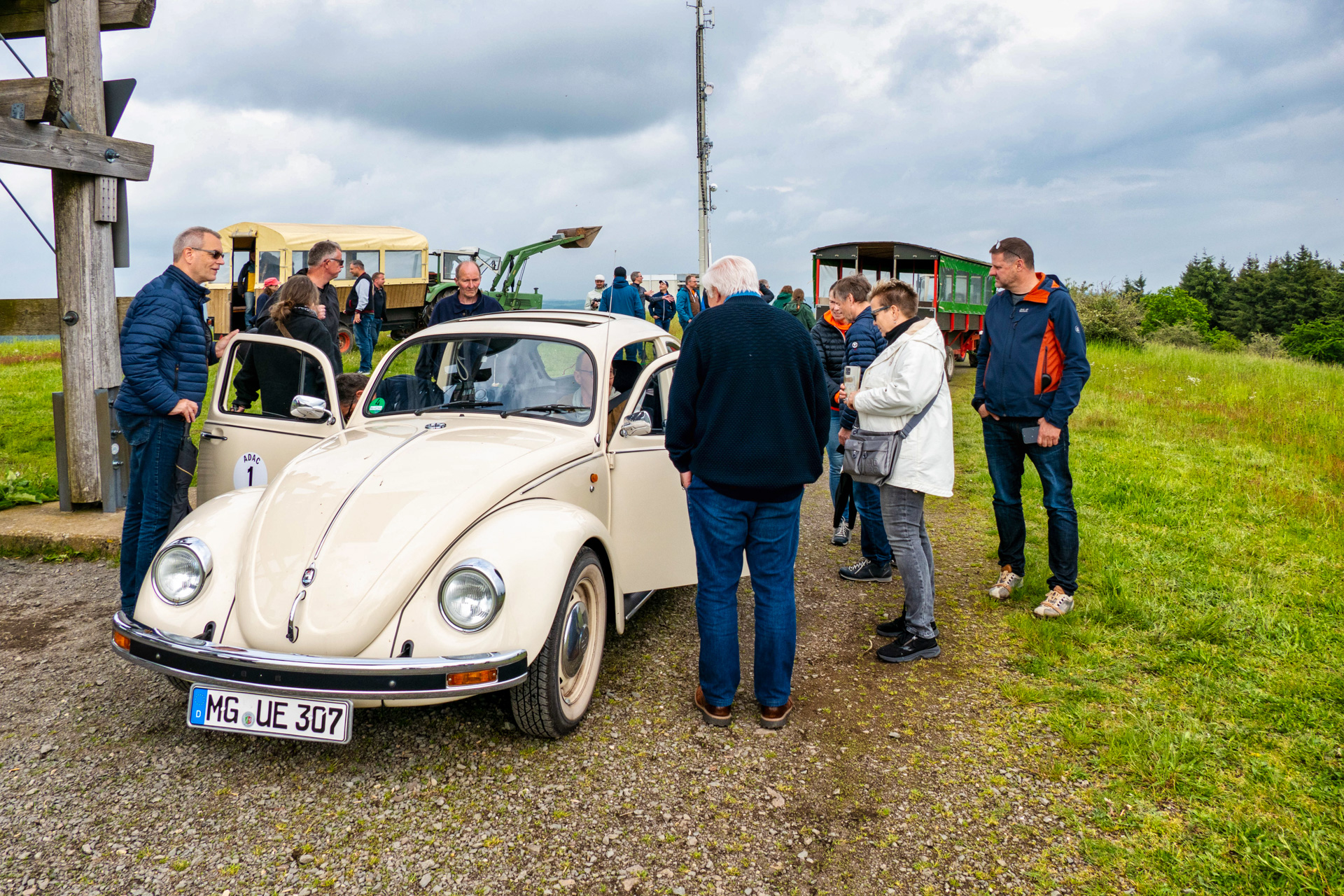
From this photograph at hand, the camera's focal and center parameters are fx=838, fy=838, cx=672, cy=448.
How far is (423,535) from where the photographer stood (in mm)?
3160

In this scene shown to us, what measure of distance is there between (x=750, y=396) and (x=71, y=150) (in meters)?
5.65

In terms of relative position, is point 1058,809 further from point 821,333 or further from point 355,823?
point 821,333

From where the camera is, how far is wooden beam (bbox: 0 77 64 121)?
572 centimetres

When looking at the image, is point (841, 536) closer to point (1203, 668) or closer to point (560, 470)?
point (1203, 668)

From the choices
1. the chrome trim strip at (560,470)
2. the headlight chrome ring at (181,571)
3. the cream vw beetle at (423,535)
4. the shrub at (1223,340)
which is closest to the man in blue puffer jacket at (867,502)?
the cream vw beetle at (423,535)

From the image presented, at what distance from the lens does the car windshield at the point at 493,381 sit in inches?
171

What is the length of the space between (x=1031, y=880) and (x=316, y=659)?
2439mm

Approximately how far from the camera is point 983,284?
22844 mm

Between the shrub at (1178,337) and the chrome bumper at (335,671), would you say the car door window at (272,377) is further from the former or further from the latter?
the shrub at (1178,337)

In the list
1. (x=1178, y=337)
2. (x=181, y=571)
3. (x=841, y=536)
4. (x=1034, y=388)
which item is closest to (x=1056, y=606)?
(x=1034, y=388)

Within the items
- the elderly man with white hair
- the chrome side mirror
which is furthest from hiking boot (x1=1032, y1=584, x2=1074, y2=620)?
the chrome side mirror

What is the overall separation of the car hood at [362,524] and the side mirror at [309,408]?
33 cm

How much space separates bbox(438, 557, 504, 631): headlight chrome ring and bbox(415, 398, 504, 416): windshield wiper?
1.46 meters

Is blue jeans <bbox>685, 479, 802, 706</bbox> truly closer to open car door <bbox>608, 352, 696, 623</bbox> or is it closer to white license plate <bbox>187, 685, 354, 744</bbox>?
open car door <bbox>608, 352, 696, 623</bbox>
